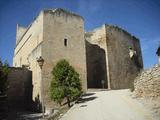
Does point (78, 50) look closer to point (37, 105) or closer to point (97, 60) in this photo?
point (97, 60)

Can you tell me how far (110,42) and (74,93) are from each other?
39.7 ft

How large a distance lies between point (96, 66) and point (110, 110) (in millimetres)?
13095

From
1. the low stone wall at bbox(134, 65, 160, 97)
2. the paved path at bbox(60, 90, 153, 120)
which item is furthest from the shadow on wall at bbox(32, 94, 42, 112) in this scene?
the low stone wall at bbox(134, 65, 160, 97)

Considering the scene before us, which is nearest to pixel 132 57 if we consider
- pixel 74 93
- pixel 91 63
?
pixel 91 63

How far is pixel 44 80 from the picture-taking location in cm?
1844

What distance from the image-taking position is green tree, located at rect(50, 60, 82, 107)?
15641mm

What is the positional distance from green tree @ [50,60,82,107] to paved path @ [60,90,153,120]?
0.87 metres

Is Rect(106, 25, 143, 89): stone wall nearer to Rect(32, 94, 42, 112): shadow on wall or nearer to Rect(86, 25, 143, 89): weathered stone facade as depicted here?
Rect(86, 25, 143, 89): weathered stone facade

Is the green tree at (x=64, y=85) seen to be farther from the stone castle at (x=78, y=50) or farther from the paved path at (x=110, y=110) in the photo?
the stone castle at (x=78, y=50)

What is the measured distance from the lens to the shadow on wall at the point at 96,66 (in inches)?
979

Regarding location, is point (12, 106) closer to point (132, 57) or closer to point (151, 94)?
point (151, 94)

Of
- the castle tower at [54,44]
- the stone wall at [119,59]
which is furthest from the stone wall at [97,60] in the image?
the castle tower at [54,44]

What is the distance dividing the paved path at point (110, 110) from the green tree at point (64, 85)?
87cm

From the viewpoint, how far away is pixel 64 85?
1595cm
